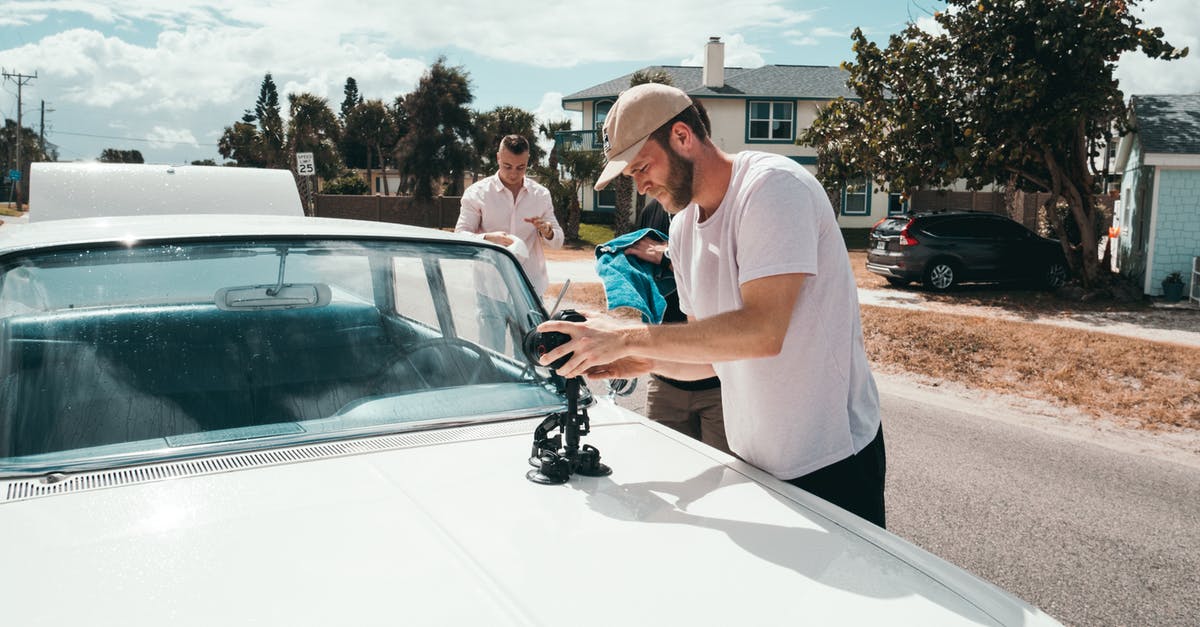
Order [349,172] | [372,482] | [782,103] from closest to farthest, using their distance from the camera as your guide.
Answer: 1. [372,482]
2. [782,103]
3. [349,172]

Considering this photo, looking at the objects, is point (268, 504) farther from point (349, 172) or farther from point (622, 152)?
point (349, 172)

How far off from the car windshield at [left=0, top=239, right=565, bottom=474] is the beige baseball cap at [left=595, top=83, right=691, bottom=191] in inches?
31.2

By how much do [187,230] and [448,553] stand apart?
4.83 ft

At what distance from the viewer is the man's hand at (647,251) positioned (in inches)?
148

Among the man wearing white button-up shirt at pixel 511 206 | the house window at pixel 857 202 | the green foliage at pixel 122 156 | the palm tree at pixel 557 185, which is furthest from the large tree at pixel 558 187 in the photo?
the green foliage at pixel 122 156

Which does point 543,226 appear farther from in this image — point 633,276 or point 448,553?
point 448,553

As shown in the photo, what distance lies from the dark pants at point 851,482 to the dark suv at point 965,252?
16.1 m

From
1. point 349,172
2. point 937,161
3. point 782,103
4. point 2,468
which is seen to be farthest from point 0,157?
point 2,468

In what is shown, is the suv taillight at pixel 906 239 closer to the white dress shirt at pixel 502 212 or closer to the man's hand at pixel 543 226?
the white dress shirt at pixel 502 212

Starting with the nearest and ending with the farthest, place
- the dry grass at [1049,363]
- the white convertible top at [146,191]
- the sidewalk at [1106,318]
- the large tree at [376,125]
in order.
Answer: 1. the white convertible top at [146,191]
2. the dry grass at [1049,363]
3. the sidewalk at [1106,318]
4. the large tree at [376,125]

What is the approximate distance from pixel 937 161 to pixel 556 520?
1534 cm

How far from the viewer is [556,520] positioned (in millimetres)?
1959

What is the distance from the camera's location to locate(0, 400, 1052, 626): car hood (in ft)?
5.14

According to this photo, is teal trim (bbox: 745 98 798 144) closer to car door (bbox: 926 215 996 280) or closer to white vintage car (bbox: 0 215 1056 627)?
car door (bbox: 926 215 996 280)
